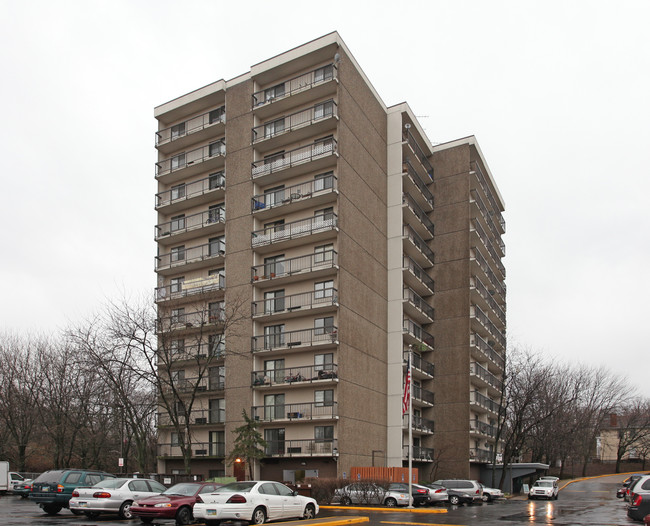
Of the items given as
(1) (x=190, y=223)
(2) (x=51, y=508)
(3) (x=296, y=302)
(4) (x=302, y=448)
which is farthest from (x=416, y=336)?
(2) (x=51, y=508)

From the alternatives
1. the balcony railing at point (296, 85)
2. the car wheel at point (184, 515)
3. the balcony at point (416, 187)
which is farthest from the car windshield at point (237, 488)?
the balcony at point (416, 187)

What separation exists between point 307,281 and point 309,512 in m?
22.3

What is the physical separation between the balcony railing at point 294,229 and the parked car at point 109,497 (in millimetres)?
22417

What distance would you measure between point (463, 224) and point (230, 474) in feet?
92.0

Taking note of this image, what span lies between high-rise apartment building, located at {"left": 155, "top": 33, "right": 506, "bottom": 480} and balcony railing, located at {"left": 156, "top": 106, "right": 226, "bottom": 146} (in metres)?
0.11

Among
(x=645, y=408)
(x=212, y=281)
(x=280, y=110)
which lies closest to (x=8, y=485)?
(x=212, y=281)

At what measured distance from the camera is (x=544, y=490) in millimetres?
51312

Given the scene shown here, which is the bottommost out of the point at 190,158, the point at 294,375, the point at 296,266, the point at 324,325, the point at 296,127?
the point at 294,375

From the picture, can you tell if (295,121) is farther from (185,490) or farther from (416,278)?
(185,490)

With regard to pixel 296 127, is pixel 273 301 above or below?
below

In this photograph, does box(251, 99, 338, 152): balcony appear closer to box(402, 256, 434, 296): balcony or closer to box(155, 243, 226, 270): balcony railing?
box(155, 243, 226, 270): balcony railing

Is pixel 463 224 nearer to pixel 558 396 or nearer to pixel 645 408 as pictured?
pixel 558 396

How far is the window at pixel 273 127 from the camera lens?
47.6m

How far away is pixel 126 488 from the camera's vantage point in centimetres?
2445
